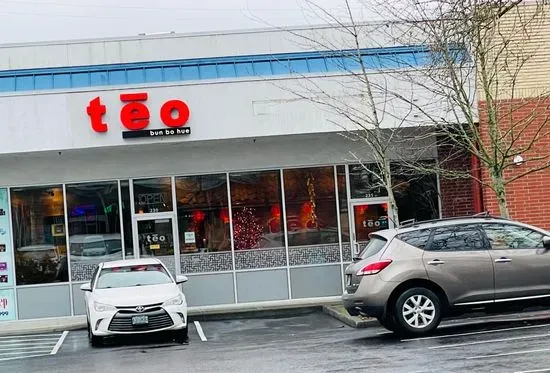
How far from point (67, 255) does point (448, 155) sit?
31.6ft

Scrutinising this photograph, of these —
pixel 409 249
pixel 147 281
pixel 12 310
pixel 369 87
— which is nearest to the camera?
pixel 409 249

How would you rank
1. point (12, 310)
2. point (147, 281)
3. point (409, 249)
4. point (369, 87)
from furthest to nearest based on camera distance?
1. point (12, 310)
2. point (369, 87)
3. point (147, 281)
4. point (409, 249)

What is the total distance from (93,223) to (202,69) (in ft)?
15.1

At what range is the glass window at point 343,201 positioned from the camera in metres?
19.5

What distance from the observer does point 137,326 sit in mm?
13703

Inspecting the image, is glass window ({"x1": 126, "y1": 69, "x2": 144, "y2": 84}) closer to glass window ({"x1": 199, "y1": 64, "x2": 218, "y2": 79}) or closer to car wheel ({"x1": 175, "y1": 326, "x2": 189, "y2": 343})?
glass window ({"x1": 199, "y1": 64, "x2": 218, "y2": 79})

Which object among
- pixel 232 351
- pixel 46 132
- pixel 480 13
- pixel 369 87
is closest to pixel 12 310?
pixel 46 132

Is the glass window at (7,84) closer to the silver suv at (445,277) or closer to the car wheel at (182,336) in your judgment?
the car wheel at (182,336)

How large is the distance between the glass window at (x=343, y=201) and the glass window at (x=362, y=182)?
0.18 metres

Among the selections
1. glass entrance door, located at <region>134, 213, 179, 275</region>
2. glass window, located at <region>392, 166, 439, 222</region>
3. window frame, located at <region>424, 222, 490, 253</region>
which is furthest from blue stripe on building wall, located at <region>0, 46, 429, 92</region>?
window frame, located at <region>424, 222, 490, 253</region>

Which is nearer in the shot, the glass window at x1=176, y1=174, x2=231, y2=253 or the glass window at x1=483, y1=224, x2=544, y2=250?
the glass window at x1=483, y1=224, x2=544, y2=250

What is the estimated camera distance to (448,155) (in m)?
19.4

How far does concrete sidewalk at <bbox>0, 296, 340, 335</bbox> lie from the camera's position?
1769 centimetres

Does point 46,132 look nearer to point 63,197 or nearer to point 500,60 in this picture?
point 63,197
